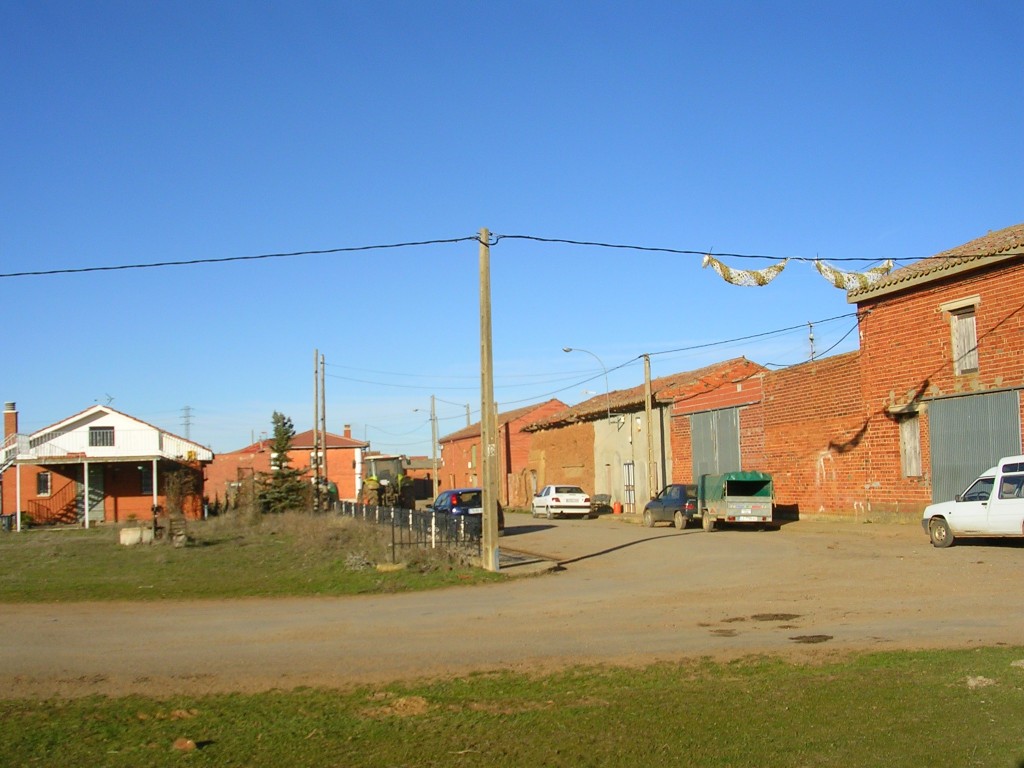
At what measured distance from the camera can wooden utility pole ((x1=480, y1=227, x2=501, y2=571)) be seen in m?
21.2

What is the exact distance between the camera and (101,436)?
4641cm

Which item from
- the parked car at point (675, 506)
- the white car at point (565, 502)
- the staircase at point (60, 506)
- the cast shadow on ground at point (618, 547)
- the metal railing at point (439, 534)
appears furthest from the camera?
the white car at point (565, 502)

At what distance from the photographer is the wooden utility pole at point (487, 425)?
21.2 meters

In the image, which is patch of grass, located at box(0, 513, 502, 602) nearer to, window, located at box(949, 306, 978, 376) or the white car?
window, located at box(949, 306, 978, 376)

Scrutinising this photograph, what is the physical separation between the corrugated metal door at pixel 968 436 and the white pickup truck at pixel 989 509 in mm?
5433

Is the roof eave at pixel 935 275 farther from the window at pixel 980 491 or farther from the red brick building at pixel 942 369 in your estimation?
the window at pixel 980 491

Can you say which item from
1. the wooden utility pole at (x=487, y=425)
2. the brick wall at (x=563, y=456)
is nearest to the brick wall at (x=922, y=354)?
the wooden utility pole at (x=487, y=425)

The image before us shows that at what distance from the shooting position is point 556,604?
1634 centimetres

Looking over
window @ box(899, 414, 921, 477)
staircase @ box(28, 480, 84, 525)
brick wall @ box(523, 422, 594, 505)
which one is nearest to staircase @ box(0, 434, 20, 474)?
staircase @ box(28, 480, 84, 525)

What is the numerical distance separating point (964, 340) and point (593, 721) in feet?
78.4

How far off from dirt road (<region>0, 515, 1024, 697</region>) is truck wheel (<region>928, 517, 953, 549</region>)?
67 centimetres

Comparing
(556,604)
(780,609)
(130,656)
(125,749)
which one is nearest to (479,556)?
(556,604)

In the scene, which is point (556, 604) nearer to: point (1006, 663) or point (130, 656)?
point (130, 656)

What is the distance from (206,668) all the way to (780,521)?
93.2ft
